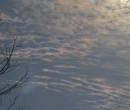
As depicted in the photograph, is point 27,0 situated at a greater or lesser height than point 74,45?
greater

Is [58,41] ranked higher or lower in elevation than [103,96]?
higher

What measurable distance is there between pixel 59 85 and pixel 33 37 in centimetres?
1142

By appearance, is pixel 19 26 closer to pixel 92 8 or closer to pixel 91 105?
pixel 92 8

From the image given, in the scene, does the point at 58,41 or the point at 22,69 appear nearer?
the point at 58,41

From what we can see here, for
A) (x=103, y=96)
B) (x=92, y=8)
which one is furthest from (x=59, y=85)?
(x=92, y=8)

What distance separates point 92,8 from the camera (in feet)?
46.3

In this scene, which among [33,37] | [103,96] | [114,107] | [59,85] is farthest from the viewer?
[114,107]

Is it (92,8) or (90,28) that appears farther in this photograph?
(90,28)

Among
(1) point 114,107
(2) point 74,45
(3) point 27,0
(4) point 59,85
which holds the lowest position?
(1) point 114,107

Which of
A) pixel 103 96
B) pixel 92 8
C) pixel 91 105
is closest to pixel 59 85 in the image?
pixel 103 96

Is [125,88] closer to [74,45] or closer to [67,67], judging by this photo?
[67,67]

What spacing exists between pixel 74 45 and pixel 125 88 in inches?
401

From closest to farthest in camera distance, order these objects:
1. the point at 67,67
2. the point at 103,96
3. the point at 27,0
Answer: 1. the point at 27,0
2. the point at 67,67
3. the point at 103,96

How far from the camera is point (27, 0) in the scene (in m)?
14.1
